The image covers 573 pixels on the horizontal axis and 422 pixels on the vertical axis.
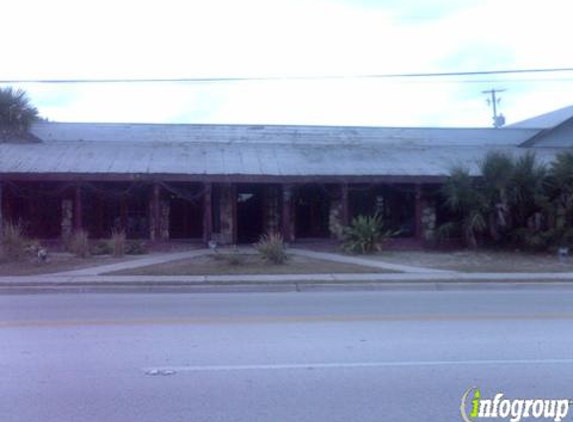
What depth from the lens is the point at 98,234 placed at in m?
24.9

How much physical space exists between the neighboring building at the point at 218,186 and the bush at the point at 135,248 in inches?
55.9

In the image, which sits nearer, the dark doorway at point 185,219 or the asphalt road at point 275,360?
the asphalt road at point 275,360

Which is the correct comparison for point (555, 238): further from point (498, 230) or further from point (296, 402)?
point (296, 402)

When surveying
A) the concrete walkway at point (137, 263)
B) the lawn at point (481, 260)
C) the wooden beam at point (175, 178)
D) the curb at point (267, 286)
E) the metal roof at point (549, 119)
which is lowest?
the curb at point (267, 286)

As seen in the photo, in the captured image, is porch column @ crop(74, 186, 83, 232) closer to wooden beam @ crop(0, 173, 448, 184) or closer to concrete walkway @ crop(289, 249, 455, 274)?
wooden beam @ crop(0, 173, 448, 184)

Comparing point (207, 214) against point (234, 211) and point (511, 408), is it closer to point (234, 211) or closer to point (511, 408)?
point (234, 211)

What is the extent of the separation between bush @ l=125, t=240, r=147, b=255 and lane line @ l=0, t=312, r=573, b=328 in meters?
11.3

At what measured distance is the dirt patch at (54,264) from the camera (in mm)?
17172

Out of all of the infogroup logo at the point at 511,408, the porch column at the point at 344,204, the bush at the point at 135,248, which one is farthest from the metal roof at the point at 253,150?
the infogroup logo at the point at 511,408

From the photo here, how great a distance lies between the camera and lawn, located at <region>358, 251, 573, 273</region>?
18.0m

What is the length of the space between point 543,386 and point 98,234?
20.6 metres

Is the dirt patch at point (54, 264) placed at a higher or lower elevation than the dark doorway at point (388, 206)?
lower

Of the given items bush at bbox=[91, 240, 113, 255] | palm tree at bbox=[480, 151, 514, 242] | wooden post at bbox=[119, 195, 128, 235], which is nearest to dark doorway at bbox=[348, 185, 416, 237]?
palm tree at bbox=[480, 151, 514, 242]

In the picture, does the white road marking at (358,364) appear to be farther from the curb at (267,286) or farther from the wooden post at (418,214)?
the wooden post at (418,214)
